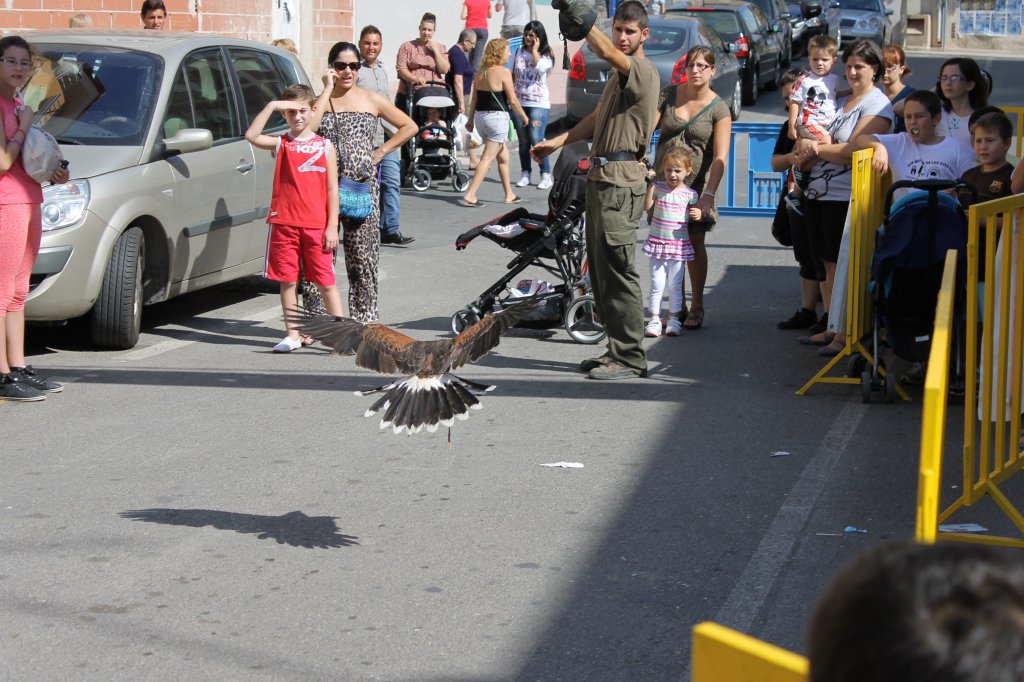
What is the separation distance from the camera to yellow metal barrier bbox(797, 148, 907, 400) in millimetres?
7273

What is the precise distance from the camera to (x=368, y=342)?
6047 millimetres

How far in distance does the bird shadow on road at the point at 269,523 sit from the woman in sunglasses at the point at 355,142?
11.9 feet

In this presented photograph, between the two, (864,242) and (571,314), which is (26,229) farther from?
(864,242)

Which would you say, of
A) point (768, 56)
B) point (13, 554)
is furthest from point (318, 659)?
point (768, 56)

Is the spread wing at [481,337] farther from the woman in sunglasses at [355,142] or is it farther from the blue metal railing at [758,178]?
the blue metal railing at [758,178]

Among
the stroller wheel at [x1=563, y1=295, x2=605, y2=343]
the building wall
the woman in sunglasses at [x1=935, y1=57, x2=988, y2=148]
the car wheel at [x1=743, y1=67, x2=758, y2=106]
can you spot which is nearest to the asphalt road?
the stroller wheel at [x1=563, y1=295, x2=605, y2=343]

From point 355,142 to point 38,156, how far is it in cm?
234

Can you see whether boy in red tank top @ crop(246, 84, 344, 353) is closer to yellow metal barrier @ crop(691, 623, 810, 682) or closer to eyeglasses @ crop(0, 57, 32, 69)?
eyeglasses @ crop(0, 57, 32, 69)

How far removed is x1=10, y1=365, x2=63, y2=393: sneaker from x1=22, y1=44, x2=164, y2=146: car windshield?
1893 millimetres

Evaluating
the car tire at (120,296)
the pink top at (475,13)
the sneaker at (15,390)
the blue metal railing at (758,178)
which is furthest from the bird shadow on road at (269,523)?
the pink top at (475,13)

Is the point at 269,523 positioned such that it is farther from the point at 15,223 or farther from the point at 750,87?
the point at 750,87

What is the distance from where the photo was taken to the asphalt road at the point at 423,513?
4.12 metres

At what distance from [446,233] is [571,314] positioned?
4860mm

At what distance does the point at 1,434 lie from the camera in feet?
21.4
